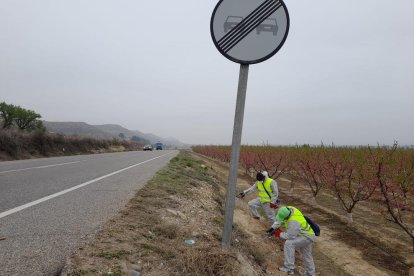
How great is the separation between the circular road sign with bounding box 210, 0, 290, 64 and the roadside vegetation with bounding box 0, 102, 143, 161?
2038 cm

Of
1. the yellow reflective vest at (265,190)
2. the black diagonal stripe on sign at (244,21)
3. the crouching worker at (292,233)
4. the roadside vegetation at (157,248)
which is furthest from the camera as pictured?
the yellow reflective vest at (265,190)

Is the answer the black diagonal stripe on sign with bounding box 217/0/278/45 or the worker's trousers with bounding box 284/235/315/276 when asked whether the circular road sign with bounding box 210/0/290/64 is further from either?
the worker's trousers with bounding box 284/235/315/276

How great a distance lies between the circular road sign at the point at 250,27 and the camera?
240 cm

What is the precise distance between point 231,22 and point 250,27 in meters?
0.15

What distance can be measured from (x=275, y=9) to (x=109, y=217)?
3825 millimetres

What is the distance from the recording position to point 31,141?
23641 millimetres

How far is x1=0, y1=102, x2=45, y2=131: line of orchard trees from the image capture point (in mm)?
41875

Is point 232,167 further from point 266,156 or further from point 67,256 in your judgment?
point 266,156

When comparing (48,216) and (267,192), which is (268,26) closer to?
(48,216)

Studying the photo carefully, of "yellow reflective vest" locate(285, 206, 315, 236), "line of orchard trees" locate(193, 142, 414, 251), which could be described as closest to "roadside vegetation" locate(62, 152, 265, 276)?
"yellow reflective vest" locate(285, 206, 315, 236)

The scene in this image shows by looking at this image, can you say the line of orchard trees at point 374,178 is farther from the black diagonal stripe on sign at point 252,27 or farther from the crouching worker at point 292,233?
the black diagonal stripe on sign at point 252,27

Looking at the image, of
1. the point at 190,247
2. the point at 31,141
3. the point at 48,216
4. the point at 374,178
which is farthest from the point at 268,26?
the point at 31,141

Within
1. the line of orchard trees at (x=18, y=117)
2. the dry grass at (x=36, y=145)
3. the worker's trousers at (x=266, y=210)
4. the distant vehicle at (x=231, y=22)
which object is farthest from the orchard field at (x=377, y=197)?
the line of orchard trees at (x=18, y=117)

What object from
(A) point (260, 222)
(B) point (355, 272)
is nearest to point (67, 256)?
(B) point (355, 272)
